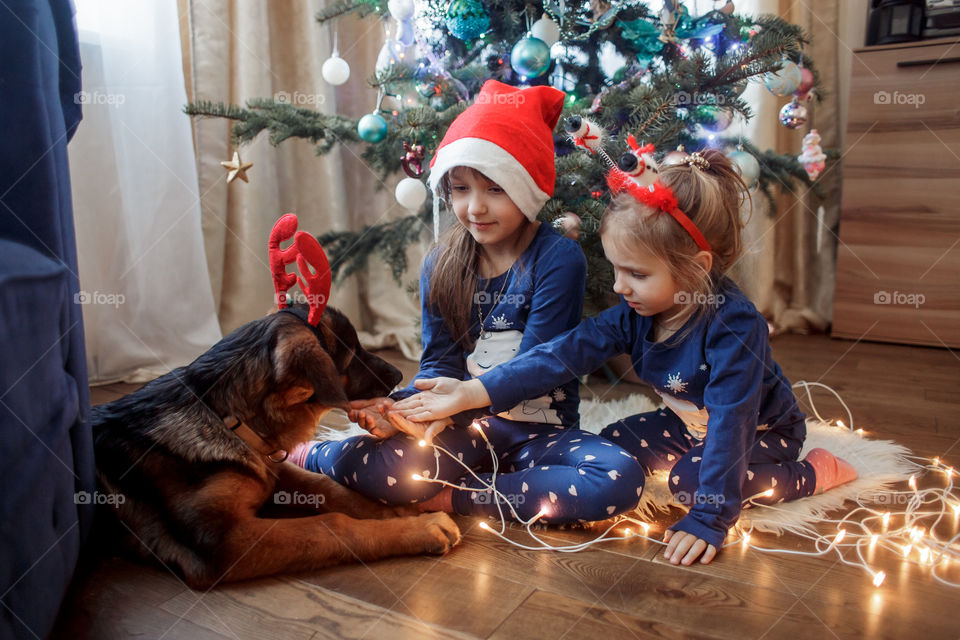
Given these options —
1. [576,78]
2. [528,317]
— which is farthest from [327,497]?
[576,78]

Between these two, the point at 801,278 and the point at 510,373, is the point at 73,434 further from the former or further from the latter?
the point at 801,278

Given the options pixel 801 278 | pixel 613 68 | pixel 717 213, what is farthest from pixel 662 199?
pixel 801 278

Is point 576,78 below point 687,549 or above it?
above

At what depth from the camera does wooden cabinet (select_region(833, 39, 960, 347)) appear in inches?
133

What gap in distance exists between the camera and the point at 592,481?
1708 mm

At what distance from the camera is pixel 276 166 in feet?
11.6

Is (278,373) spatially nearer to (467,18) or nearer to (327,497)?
(327,497)

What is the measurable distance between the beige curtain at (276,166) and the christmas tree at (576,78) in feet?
2.01

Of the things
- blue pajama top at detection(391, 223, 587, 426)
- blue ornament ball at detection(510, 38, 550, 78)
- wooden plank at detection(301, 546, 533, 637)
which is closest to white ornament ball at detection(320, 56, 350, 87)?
blue ornament ball at detection(510, 38, 550, 78)

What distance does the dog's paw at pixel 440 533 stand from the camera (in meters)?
1.62

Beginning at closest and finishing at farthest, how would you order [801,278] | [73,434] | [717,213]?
[73,434] < [717,213] < [801,278]

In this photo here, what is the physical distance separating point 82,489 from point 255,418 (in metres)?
0.37

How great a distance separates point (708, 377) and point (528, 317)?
0.51 m

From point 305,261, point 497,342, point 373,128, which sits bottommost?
point 497,342
